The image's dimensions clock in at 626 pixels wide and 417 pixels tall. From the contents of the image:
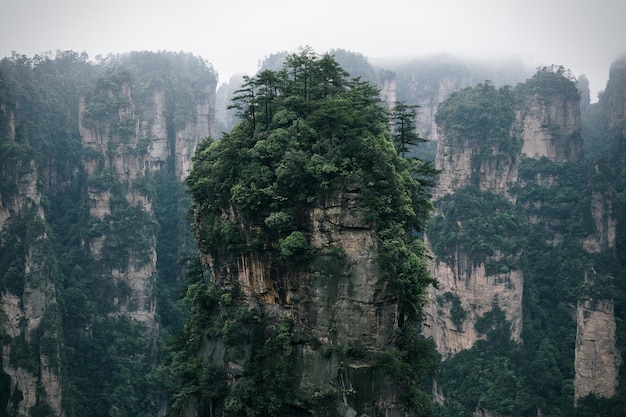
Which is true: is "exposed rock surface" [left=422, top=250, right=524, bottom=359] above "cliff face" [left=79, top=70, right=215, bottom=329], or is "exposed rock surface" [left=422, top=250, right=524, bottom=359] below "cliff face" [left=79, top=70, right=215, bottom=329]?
below

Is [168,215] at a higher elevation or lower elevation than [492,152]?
lower

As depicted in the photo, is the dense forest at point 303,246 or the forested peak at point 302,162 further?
the forested peak at point 302,162

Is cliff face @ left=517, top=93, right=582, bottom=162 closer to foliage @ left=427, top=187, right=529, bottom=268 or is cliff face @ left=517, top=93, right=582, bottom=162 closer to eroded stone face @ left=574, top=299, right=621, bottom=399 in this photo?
foliage @ left=427, top=187, right=529, bottom=268

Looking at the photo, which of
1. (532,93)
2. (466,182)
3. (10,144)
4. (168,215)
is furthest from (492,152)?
(10,144)

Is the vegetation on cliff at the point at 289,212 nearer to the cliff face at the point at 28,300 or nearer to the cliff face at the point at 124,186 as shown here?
the cliff face at the point at 28,300

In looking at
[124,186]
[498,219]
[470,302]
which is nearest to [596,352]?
[470,302]

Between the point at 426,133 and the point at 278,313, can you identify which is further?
the point at 426,133

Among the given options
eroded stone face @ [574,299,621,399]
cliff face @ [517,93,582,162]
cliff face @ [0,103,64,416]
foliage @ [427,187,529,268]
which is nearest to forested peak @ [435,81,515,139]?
foliage @ [427,187,529,268]

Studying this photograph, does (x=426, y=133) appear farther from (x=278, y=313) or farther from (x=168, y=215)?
(x=278, y=313)

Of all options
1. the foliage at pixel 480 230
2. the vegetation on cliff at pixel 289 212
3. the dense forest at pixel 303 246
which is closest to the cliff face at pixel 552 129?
the dense forest at pixel 303 246
